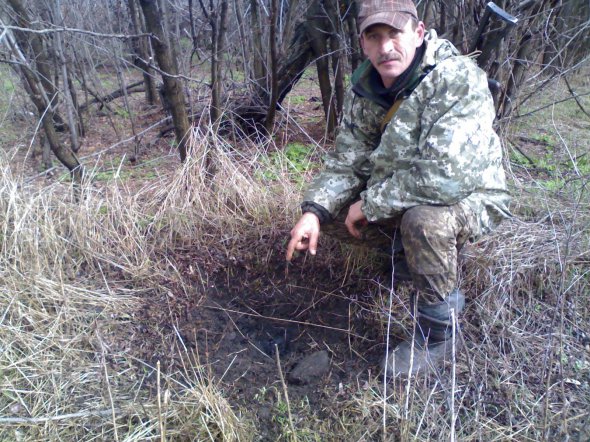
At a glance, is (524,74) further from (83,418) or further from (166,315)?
(83,418)

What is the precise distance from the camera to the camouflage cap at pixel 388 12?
6.59 ft

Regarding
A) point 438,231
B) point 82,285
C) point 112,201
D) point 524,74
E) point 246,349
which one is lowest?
point 246,349

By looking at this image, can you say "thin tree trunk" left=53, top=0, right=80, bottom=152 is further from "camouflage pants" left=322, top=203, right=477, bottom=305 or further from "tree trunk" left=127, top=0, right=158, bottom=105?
"camouflage pants" left=322, top=203, right=477, bottom=305

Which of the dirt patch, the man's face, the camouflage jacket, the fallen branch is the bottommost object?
the dirt patch

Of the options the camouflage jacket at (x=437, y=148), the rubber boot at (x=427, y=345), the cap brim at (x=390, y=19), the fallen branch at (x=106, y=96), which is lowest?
the rubber boot at (x=427, y=345)

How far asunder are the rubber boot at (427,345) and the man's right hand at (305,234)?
538mm

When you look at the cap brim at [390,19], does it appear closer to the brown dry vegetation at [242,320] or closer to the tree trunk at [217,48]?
the brown dry vegetation at [242,320]

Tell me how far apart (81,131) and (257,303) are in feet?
12.2

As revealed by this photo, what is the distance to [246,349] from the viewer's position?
241 cm

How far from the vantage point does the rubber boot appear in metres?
2.10

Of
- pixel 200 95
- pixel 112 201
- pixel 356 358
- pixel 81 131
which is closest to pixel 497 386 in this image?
pixel 356 358

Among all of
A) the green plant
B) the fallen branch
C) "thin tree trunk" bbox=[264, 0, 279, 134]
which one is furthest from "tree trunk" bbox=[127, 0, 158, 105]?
the green plant

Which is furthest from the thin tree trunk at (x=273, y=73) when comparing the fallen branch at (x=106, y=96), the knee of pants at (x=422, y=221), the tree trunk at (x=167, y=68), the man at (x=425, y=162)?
the knee of pants at (x=422, y=221)

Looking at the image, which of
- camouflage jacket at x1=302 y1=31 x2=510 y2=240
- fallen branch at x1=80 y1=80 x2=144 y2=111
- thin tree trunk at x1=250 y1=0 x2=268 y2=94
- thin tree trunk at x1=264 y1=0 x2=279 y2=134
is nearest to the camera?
camouflage jacket at x1=302 y1=31 x2=510 y2=240
